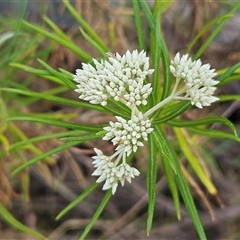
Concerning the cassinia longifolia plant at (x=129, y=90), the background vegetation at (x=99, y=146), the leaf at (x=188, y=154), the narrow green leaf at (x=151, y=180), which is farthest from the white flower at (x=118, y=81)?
the background vegetation at (x=99, y=146)

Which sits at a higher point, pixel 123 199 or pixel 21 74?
pixel 21 74

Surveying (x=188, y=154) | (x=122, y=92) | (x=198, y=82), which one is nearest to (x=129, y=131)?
(x=122, y=92)

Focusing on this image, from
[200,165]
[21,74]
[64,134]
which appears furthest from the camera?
[21,74]

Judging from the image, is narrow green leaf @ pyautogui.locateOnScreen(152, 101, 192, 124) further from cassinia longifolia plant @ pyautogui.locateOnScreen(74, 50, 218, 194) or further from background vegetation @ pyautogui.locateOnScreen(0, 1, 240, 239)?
background vegetation @ pyautogui.locateOnScreen(0, 1, 240, 239)

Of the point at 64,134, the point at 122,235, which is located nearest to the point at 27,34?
the point at 64,134

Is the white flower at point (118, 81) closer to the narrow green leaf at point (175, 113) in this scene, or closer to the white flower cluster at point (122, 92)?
the white flower cluster at point (122, 92)

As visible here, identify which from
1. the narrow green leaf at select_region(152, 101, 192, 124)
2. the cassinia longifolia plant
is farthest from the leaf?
the cassinia longifolia plant

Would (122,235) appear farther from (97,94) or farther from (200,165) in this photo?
(97,94)
